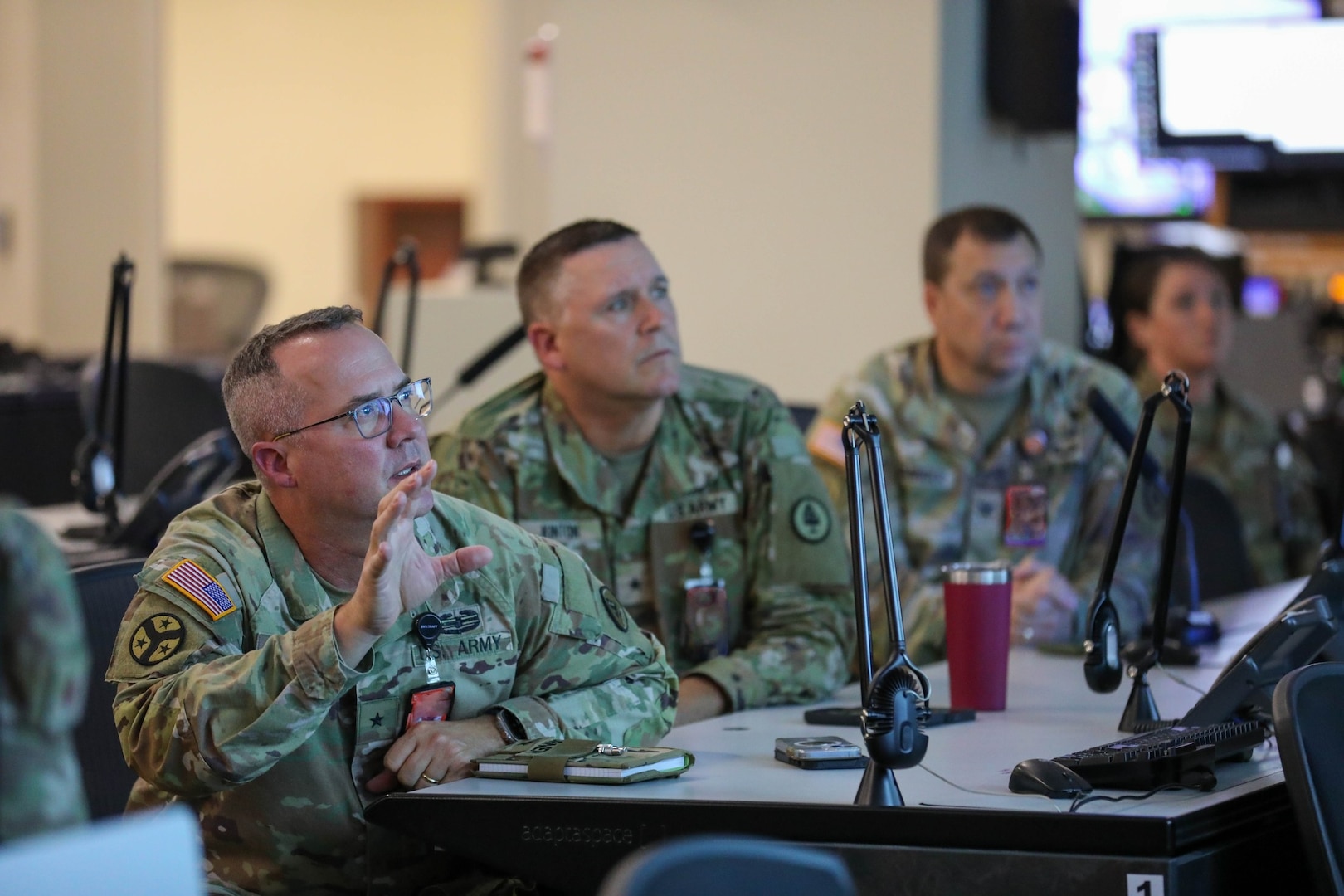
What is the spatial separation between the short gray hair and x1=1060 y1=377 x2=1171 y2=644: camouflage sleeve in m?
1.67

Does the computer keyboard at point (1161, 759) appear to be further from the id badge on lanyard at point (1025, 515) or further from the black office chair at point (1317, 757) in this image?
the id badge on lanyard at point (1025, 515)

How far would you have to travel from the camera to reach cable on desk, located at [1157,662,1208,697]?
7.58 feet

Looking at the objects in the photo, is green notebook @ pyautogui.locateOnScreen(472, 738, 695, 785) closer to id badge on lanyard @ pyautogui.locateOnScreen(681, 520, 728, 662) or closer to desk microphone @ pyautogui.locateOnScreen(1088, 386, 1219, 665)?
id badge on lanyard @ pyautogui.locateOnScreen(681, 520, 728, 662)

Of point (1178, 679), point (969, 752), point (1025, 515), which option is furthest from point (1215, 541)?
point (969, 752)

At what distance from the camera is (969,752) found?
1.90m

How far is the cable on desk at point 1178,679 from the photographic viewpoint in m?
2.31

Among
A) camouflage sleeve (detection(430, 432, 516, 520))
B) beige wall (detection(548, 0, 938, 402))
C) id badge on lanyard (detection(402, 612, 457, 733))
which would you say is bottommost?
id badge on lanyard (detection(402, 612, 457, 733))

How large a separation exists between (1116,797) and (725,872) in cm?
73

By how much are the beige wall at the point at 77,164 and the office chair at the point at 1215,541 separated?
4.83 meters

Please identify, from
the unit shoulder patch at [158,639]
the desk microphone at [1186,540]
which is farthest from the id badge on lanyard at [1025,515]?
the unit shoulder patch at [158,639]

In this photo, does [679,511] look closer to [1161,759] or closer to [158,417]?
[1161,759]

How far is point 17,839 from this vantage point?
1.02 metres

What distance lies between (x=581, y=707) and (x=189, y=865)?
0.97m

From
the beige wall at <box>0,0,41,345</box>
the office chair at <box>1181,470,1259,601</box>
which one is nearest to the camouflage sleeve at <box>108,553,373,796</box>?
the office chair at <box>1181,470,1259,601</box>
